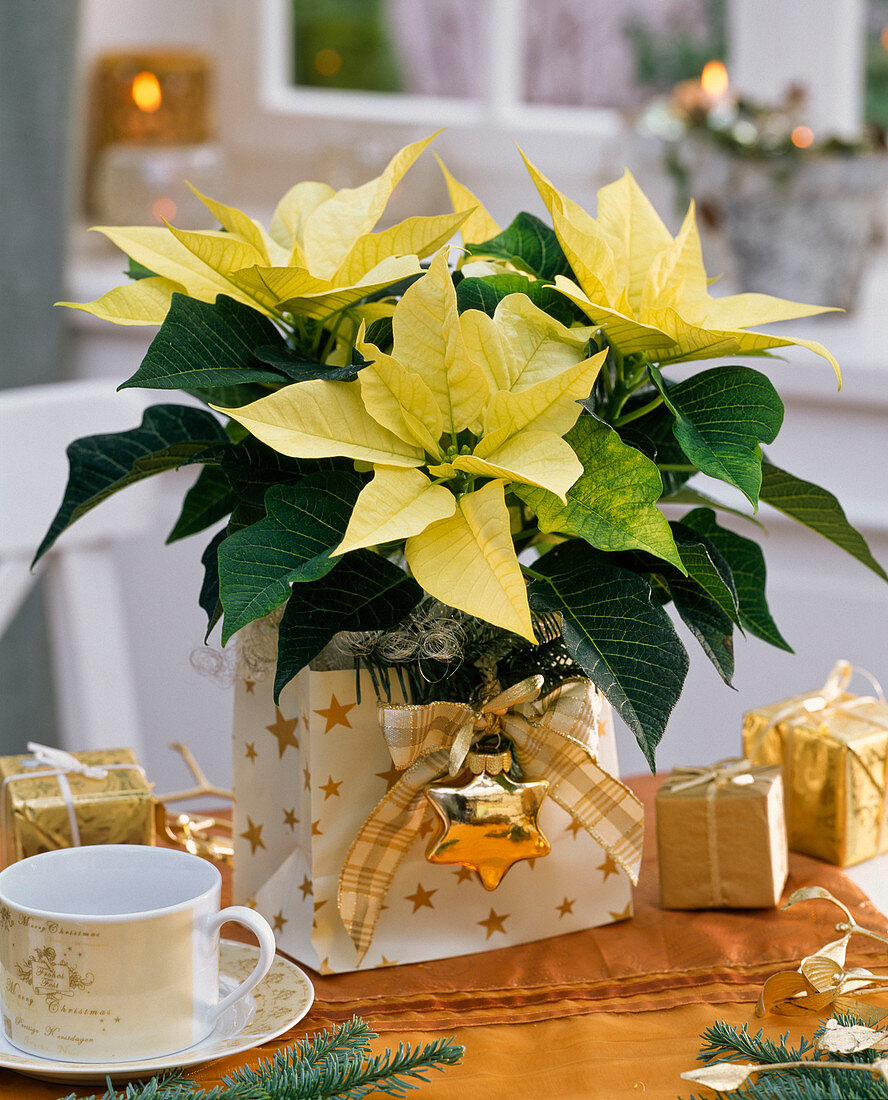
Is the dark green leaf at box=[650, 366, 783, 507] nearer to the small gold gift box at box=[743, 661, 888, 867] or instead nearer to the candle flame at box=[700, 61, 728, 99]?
the small gold gift box at box=[743, 661, 888, 867]

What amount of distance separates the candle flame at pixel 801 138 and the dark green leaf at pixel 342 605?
0.97m

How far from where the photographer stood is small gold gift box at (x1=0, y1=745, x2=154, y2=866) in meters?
0.70

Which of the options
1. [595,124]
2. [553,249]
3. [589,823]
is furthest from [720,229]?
[589,823]

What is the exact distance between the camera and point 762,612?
0.69 m

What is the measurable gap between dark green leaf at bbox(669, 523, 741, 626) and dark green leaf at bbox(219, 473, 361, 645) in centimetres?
15

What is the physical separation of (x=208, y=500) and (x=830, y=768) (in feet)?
1.28

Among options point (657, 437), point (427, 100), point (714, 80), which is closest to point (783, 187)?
point (714, 80)

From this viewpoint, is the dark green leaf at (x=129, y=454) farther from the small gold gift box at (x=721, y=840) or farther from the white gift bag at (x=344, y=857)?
the small gold gift box at (x=721, y=840)

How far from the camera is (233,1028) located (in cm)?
57

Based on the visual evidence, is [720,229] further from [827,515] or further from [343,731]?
[343,731]

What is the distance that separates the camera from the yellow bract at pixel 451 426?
1.76 feet

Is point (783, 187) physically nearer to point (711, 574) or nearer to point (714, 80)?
point (714, 80)

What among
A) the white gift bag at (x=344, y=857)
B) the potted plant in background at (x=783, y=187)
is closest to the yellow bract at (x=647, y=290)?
the white gift bag at (x=344, y=857)

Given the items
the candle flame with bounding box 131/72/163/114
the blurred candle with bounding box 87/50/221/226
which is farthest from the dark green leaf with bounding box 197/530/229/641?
the candle flame with bounding box 131/72/163/114
